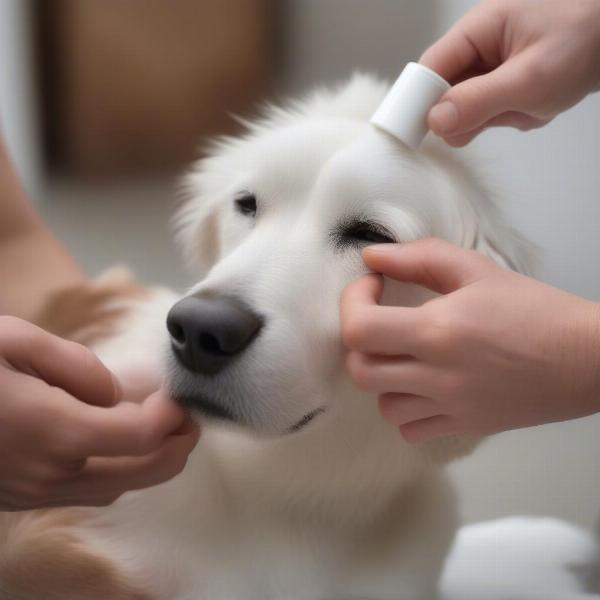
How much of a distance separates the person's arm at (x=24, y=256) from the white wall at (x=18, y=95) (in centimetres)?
69

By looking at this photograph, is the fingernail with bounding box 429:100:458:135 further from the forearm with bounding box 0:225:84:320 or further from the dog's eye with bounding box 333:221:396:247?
the forearm with bounding box 0:225:84:320

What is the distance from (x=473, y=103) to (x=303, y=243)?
0.15 meters

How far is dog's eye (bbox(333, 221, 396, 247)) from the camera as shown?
0.60 metres

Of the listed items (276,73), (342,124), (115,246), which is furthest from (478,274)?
(276,73)

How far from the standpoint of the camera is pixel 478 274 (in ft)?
1.65

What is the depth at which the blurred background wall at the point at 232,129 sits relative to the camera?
877 millimetres

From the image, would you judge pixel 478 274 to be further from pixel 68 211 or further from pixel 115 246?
pixel 68 211

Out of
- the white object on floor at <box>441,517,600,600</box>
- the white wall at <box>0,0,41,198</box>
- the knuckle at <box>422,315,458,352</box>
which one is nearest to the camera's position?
the knuckle at <box>422,315,458,352</box>

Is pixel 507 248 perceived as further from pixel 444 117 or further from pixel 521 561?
pixel 521 561

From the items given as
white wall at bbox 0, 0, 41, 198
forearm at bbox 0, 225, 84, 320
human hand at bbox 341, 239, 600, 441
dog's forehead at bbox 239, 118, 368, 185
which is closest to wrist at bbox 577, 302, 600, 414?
human hand at bbox 341, 239, 600, 441

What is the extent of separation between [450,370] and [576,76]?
29 centimetres

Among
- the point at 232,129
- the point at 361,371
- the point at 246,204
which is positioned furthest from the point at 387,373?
the point at 232,129

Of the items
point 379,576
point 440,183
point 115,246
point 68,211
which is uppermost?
point 68,211

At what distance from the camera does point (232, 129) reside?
1617 millimetres
